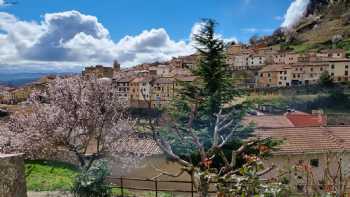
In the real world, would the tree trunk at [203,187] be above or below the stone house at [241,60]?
below

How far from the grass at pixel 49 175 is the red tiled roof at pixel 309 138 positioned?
9.09 m

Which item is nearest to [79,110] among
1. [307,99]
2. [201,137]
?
[201,137]

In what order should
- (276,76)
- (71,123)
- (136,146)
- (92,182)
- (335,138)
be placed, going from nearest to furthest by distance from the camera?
(92,182), (71,123), (136,146), (335,138), (276,76)

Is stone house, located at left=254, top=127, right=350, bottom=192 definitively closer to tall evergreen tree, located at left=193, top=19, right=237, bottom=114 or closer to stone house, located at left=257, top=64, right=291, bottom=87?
tall evergreen tree, located at left=193, top=19, right=237, bottom=114

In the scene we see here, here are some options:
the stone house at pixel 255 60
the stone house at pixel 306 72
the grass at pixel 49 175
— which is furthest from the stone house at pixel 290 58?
the grass at pixel 49 175

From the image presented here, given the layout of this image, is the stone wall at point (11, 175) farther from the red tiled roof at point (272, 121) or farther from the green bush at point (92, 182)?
the red tiled roof at point (272, 121)

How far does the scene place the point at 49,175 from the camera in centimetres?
1454

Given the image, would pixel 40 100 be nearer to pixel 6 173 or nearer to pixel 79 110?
pixel 79 110

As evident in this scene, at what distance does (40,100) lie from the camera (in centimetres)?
1361

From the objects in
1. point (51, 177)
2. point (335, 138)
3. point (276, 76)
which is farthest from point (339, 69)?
point (51, 177)

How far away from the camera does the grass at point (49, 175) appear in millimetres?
11701

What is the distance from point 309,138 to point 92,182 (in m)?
13.0

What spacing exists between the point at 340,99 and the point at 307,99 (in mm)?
4825

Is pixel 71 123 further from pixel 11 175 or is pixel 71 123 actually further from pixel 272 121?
pixel 272 121
